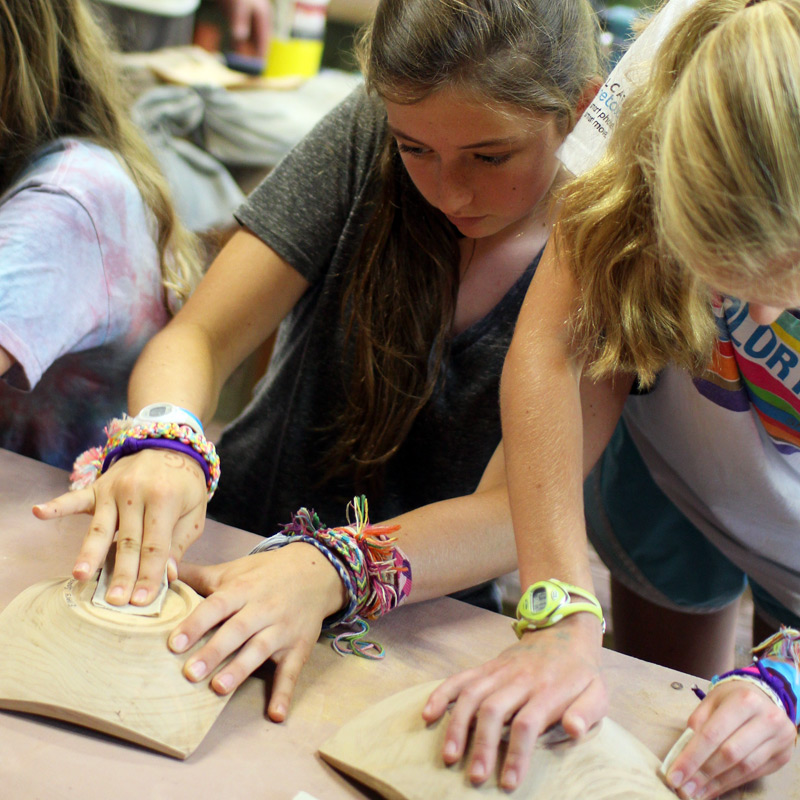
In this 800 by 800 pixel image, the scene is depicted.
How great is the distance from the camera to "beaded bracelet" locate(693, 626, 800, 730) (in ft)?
2.42

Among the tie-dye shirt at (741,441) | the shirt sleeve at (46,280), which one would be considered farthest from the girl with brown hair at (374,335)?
the tie-dye shirt at (741,441)

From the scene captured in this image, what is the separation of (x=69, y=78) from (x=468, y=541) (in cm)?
88

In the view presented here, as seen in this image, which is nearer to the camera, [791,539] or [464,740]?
[464,740]

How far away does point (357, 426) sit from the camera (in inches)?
47.4

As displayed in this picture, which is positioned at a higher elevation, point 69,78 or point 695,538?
point 69,78

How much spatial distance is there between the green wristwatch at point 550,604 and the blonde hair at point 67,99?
765 millimetres

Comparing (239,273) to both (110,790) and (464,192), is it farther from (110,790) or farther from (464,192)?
(110,790)

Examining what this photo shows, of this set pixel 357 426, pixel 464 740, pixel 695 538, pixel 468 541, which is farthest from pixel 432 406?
pixel 464 740

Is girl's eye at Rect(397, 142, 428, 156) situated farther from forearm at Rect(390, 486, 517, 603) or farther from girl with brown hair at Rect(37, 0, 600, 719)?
forearm at Rect(390, 486, 517, 603)

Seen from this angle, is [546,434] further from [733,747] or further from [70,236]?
[70,236]

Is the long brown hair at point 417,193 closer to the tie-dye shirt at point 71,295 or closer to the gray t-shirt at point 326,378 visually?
the gray t-shirt at point 326,378

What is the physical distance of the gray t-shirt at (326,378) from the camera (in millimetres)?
1172

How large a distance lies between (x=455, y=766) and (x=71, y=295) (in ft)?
2.46

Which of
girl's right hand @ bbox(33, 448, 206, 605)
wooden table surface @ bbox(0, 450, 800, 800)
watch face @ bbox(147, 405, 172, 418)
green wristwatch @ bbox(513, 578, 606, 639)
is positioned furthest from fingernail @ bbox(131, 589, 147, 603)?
green wristwatch @ bbox(513, 578, 606, 639)
